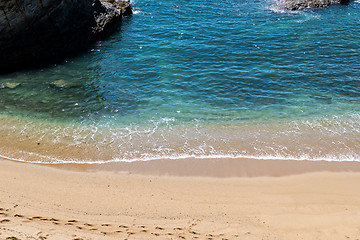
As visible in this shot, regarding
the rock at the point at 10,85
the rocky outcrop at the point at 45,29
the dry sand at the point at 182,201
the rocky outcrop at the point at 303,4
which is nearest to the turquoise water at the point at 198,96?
the rock at the point at 10,85

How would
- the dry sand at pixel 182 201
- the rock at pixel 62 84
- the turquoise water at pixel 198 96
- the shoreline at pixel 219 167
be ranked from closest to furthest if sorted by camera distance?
the dry sand at pixel 182 201, the shoreline at pixel 219 167, the turquoise water at pixel 198 96, the rock at pixel 62 84

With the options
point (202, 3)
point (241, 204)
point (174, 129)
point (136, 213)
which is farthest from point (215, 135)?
point (202, 3)

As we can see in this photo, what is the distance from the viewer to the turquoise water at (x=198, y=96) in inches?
510

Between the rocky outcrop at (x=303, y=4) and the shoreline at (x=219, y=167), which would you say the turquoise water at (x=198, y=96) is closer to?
the shoreline at (x=219, y=167)

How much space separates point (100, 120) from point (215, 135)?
206 inches

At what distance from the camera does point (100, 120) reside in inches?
580

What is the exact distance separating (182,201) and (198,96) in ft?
24.5

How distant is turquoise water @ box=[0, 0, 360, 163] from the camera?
12945mm

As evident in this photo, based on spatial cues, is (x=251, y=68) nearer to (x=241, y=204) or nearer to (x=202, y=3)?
(x=241, y=204)

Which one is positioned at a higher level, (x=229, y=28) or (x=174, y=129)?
(x=229, y=28)

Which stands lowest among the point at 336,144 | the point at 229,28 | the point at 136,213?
the point at 136,213

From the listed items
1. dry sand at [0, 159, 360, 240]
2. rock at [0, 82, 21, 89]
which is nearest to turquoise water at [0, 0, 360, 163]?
rock at [0, 82, 21, 89]

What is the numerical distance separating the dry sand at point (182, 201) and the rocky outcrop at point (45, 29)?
9.62m

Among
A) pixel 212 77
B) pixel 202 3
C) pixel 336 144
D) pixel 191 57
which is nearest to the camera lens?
pixel 336 144
